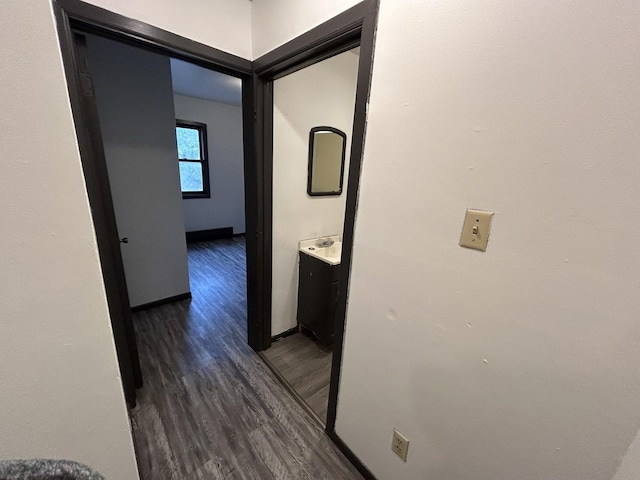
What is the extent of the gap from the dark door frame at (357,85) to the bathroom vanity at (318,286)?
0.60 metres

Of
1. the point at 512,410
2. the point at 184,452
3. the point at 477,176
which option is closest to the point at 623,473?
the point at 512,410

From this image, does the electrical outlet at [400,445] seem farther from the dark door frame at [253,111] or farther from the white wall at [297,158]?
the white wall at [297,158]

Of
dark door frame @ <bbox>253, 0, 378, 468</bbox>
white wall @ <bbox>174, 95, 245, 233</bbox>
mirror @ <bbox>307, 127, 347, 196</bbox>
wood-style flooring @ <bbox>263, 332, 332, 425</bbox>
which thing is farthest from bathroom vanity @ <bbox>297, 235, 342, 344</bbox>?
white wall @ <bbox>174, 95, 245, 233</bbox>

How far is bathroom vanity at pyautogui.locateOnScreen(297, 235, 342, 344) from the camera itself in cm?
193

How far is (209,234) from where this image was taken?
493 cm

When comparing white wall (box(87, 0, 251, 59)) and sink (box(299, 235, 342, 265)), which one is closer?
white wall (box(87, 0, 251, 59))

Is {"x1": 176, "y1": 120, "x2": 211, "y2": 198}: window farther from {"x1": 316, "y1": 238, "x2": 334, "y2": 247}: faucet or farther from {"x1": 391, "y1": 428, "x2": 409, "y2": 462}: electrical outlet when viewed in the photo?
{"x1": 391, "y1": 428, "x2": 409, "y2": 462}: electrical outlet

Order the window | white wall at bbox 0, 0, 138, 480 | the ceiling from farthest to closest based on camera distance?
the window → the ceiling → white wall at bbox 0, 0, 138, 480

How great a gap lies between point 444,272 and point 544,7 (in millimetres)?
714

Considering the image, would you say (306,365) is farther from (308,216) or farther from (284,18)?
(284,18)

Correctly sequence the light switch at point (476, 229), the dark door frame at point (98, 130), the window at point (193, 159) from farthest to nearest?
the window at point (193, 159) < the dark door frame at point (98, 130) < the light switch at point (476, 229)

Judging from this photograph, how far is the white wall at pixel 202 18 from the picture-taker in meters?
1.14

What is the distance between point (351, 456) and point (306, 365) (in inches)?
29.2

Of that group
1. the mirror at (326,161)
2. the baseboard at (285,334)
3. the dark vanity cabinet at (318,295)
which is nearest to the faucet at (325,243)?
the dark vanity cabinet at (318,295)
